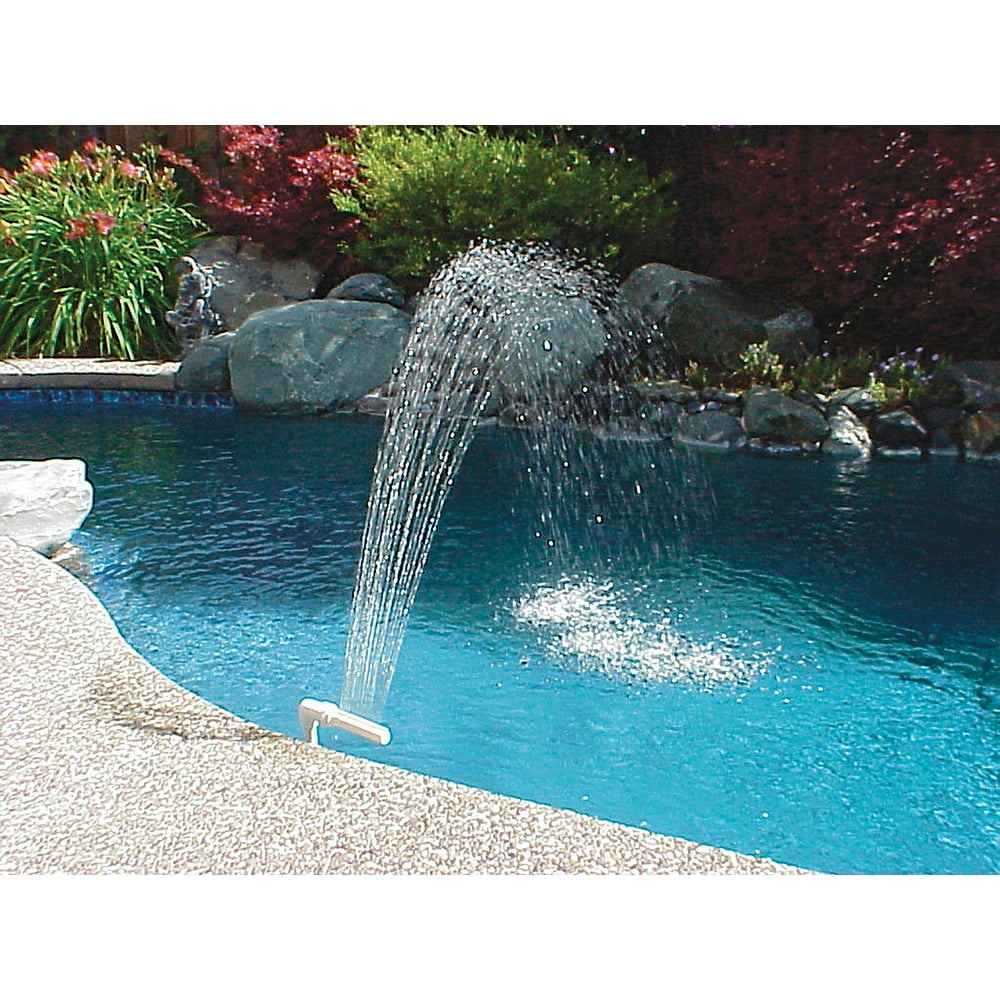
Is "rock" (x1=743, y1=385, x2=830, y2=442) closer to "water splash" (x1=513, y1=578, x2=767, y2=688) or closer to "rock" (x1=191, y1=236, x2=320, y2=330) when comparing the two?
"water splash" (x1=513, y1=578, x2=767, y2=688)

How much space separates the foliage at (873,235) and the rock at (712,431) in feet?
5.60

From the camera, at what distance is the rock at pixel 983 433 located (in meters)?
7.77

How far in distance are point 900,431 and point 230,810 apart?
620 cm

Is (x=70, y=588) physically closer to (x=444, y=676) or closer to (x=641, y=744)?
(x=444, y=676)

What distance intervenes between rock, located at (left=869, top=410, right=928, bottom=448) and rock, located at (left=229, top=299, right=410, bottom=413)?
3.91 metres

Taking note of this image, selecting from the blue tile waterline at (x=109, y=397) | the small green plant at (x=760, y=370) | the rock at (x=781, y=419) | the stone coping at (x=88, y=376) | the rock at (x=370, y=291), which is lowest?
the blue tile waterline at (x=109, y=397)

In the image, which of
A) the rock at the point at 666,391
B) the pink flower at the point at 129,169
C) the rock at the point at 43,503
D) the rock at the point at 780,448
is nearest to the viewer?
the rock at the point at 43,503

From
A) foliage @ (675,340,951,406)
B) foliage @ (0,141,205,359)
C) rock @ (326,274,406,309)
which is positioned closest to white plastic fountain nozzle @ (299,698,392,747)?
foliage @ (675,340,951,406)

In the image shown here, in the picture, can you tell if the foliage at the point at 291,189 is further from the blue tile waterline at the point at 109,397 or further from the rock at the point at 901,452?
the rock at the point at 901,452

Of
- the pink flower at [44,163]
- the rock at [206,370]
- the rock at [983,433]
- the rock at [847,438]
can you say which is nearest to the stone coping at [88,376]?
the rock at [206,370]

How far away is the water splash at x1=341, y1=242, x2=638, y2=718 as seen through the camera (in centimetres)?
837

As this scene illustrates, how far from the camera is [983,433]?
25.6 ft

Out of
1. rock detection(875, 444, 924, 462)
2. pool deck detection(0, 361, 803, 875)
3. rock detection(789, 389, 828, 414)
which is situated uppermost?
rock detection(789, 389, 828, 414)

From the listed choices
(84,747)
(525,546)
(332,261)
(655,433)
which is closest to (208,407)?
(332,261)
